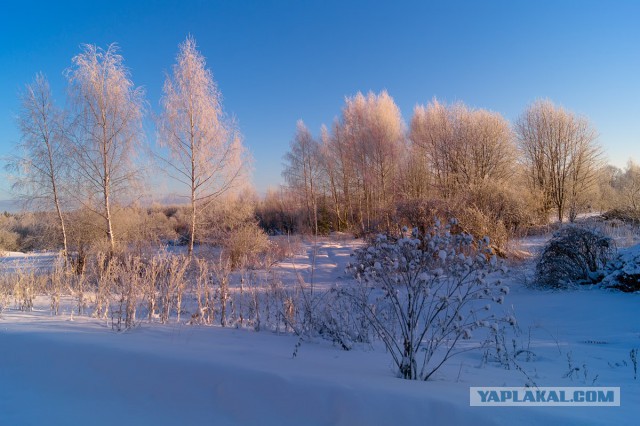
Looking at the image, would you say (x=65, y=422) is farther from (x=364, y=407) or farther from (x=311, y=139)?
(x=311, y=139)

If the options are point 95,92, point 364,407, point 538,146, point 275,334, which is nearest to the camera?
point 364,407

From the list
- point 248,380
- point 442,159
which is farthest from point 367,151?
point 248,380

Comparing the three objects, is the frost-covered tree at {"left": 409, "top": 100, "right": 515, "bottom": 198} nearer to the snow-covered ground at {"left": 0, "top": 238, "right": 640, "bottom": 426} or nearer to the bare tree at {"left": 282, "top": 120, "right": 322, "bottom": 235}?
the bare tree at {"left": 282, "top": 120, "right": 322, "bottom": 235}

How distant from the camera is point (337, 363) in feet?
10.8

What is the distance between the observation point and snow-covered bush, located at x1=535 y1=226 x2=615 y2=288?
7.97m

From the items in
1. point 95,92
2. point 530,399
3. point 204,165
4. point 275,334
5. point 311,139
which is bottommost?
point 275,334

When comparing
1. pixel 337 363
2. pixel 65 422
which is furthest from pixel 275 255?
pixel 65 422

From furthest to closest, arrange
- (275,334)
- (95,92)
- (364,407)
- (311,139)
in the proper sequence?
(311,139) < (95,92) < (275,334) < (364,407)

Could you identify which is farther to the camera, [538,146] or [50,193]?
[538,146]

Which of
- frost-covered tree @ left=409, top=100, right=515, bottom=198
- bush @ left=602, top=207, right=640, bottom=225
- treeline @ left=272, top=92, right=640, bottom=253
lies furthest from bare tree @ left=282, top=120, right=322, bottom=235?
Result: bush @ left=602, top=207, right=640, bottom=225

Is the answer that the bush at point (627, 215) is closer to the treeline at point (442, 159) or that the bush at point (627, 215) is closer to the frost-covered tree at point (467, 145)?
the treeline at point (442, 159)

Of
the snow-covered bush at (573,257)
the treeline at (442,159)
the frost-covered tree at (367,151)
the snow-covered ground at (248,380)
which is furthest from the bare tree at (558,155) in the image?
the snow-covered ground at (248,380)

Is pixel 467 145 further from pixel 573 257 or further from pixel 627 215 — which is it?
pixel 573 257

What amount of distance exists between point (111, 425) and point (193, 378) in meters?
0.57
